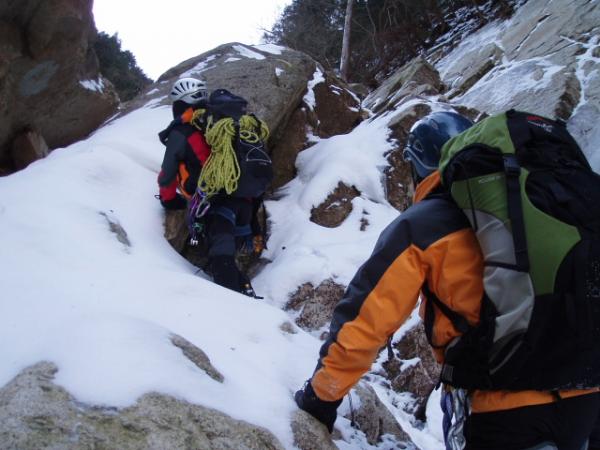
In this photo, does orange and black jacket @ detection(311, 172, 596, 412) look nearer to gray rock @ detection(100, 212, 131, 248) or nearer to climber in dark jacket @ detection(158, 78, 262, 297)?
gray rock @ detection(100, 212, 131, 248)

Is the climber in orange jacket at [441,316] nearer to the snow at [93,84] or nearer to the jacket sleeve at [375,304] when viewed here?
the jacket sleeve at [375,304]

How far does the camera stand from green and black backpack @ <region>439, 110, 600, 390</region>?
154 cm

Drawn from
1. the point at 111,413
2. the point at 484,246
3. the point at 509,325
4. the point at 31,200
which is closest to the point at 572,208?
the point at 484,246

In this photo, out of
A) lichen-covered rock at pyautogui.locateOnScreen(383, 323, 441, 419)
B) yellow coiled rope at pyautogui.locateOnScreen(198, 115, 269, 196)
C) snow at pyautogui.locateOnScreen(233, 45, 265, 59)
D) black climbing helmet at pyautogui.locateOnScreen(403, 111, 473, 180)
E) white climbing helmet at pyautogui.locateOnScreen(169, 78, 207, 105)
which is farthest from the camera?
snow at pyautogui.locateOnScreen(233, 45, 265, 59)

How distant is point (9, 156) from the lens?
21.5ft

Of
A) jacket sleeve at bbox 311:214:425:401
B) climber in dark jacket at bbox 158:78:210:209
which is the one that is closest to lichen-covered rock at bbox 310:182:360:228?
climber in dark jacket at bbox 158:78:210:209

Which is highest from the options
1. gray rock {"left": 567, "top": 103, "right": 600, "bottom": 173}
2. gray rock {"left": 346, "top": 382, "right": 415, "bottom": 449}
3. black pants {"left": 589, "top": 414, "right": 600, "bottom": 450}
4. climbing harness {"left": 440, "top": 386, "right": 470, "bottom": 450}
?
climbing harness {"left": 440, "top": 386, "right": 470, "bottom": 450}

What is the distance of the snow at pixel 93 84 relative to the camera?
7.47 m

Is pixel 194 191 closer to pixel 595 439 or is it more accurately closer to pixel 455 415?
pixel 455 415

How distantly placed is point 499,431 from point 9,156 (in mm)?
6737

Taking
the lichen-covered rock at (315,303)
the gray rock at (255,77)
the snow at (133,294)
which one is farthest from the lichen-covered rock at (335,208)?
the gray rock at (255,77)

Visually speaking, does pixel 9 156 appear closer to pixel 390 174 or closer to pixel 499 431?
pixel 390 174

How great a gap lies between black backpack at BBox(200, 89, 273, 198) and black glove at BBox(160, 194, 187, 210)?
508 mm

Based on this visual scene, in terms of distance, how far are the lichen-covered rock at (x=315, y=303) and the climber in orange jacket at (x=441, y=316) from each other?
277 cm
